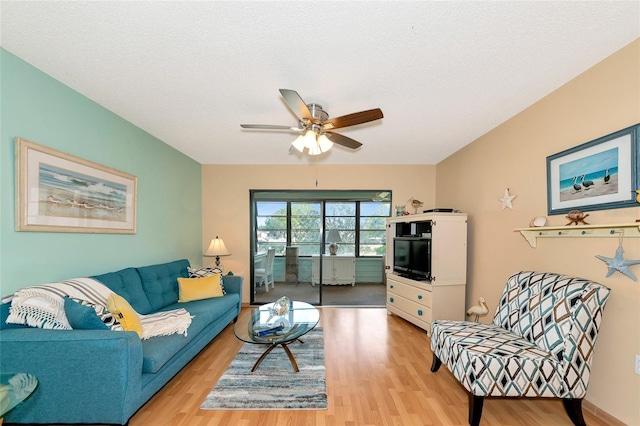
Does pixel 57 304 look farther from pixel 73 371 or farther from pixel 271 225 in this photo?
pixel 271 225

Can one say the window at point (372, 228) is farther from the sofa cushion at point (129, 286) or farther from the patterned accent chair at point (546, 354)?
the sofa cushion at point (129, 286)

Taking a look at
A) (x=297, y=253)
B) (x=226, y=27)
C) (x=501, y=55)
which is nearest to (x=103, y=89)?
(x=226, y=27)

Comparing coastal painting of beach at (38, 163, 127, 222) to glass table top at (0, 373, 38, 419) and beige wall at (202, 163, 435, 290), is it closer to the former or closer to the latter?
glass table top at (0, 373, 38, 419)

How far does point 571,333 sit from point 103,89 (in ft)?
13.2

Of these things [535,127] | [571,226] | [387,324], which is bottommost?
[387,324]

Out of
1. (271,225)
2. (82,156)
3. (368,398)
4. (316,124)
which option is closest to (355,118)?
(316,124)

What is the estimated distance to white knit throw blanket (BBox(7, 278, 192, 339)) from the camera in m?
1.73

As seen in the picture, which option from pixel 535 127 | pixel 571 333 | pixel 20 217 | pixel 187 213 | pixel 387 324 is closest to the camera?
pixel 571 333

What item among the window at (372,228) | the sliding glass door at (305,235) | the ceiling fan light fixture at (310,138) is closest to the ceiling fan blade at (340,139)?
the ceiling fan light fixture at (310,138)

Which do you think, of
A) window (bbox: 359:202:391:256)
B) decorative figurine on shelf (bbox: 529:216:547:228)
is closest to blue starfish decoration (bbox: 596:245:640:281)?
decorative figurine on shelf (bbox: 529:216:547:228)

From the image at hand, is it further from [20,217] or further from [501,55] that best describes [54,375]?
[501,55]

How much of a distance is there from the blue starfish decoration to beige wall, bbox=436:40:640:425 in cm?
5

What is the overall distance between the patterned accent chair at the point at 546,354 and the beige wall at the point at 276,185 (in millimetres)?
2935

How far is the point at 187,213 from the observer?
4.23m
